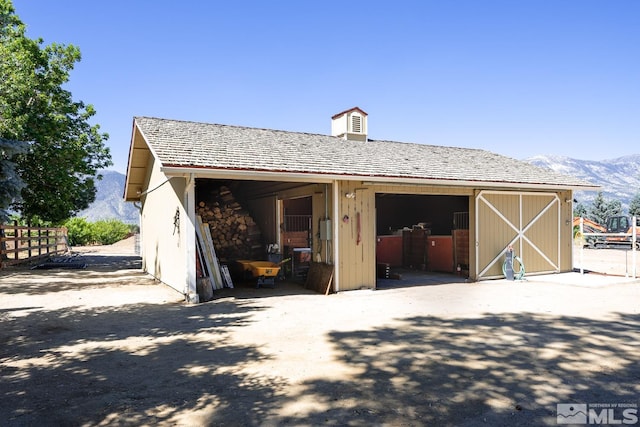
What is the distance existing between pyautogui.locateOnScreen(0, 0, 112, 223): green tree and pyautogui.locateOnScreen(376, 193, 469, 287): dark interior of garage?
11.6 meters

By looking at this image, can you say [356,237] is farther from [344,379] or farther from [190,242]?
[344,379]

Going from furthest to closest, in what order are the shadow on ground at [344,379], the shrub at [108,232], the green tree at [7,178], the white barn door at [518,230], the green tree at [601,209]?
the green tree at [601,209] < the shrub at [108,232] < the white barn door at [518,230] < the green tree at [7,178] < the shadow on ground at [344,379]

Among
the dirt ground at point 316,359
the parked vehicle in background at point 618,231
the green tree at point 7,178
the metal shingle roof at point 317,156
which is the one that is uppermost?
the metal shingle roof at point 317,156

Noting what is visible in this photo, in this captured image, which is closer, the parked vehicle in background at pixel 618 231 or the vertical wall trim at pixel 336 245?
the vertical wall trim at pixel 336 245

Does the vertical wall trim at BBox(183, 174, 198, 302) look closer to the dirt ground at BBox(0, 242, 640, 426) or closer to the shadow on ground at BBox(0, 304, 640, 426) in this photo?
the dirt ground at BBox(0, 242, 640, 426)

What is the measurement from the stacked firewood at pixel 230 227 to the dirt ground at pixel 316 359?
3.82 metres

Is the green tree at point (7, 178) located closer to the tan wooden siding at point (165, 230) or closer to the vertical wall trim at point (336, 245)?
the tan wooden siding at point (165, 230)

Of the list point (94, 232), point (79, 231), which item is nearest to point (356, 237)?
point (79, 231)

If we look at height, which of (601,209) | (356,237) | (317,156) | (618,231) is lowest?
(618,231)

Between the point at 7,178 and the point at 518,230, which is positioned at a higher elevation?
the point at 7,178

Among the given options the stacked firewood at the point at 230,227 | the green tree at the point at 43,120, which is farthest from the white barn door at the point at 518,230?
the green tree at the point at 43,120

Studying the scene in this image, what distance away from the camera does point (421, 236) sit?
15438mm

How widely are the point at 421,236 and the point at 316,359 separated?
426 inches

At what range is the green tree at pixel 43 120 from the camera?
1490 centimetres
